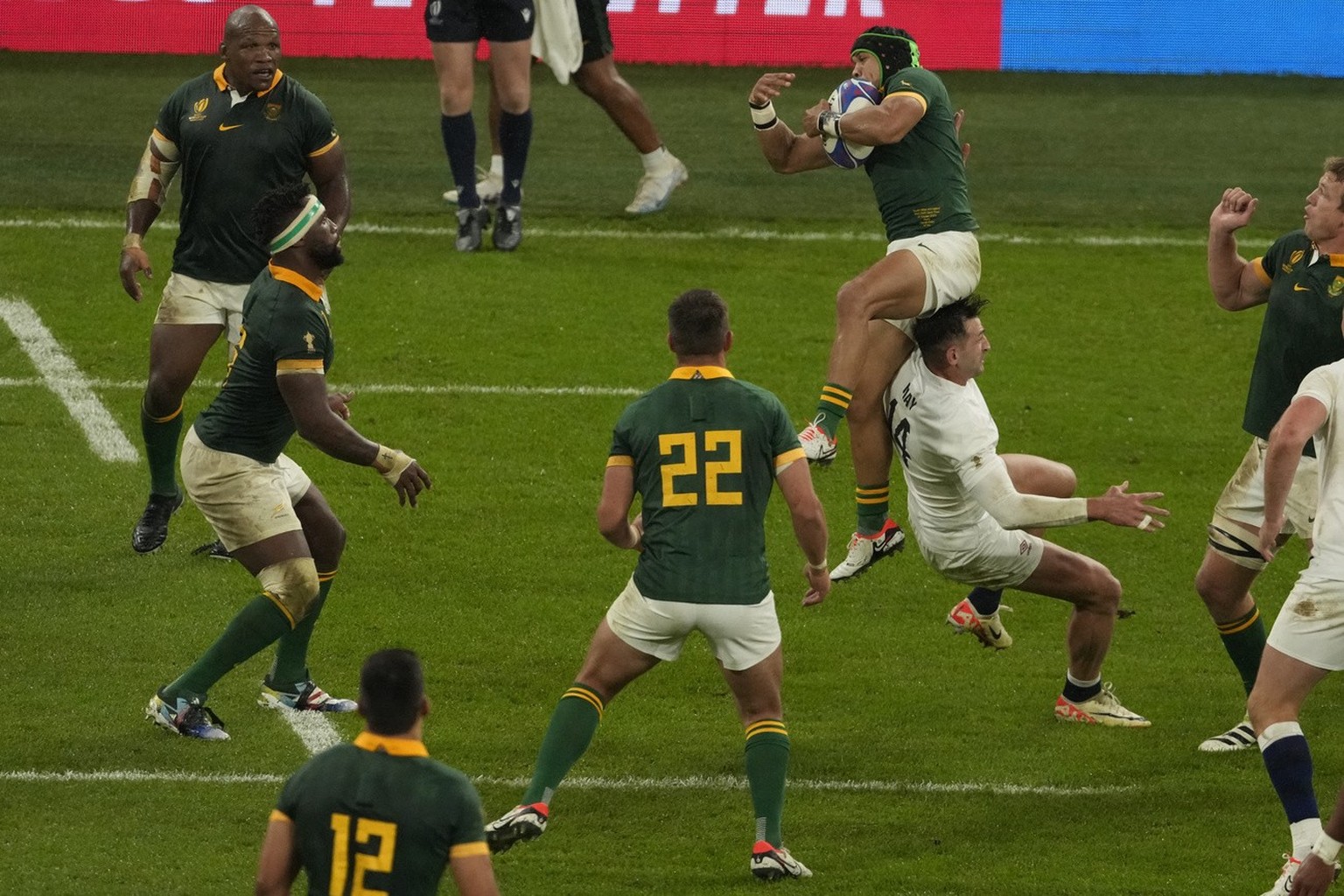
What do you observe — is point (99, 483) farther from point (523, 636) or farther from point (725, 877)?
point (725, 877)

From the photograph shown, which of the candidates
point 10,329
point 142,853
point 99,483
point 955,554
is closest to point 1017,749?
point 955,554

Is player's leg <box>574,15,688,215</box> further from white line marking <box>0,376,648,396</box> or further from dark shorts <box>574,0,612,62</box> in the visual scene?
white line marking <box>0,376,648,396</box>

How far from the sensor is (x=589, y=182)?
1697 cm

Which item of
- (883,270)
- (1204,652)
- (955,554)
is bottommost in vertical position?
(1204,652)

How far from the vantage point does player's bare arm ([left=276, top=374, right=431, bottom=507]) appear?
7895mm

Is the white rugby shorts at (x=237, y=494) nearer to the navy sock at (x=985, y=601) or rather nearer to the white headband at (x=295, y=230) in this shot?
the white headband at (x=295, y=230)

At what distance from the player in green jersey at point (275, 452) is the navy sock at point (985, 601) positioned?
8.49 ft

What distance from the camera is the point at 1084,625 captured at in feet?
29.1

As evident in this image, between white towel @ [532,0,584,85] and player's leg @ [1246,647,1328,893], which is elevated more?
white towel @ [532,0,584,85]

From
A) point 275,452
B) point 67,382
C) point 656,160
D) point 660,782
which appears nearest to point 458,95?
point 656,160

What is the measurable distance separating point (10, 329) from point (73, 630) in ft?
15.4

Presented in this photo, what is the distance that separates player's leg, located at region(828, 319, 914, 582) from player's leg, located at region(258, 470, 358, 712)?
7.48 ft

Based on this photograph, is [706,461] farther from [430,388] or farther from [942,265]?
[430,388]

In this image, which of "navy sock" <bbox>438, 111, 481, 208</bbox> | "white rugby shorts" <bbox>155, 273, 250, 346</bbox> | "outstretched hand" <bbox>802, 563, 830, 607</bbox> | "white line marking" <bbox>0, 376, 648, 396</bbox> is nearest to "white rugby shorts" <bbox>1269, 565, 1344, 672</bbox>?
"outstretched hand" <bbox>802, 563, 830, 607</bbox>
